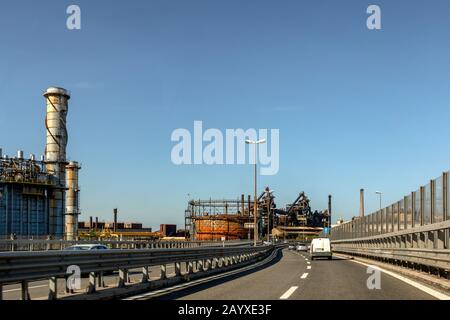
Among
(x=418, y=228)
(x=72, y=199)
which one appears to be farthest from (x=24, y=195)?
(x=418, y=228)

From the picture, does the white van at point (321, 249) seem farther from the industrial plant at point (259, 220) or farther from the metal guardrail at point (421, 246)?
the industrial plant at point (259, 220)

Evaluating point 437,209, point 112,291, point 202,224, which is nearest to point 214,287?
point 112,291

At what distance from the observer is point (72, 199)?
269 ft

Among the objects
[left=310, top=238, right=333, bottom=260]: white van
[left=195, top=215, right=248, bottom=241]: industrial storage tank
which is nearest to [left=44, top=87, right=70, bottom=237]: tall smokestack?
[left=310, top=238, right=333, bottom=260]: white van

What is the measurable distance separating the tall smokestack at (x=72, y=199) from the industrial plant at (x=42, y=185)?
1.76 m

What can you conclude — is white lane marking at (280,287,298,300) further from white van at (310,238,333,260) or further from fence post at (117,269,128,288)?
white van at (310,238,333,260)

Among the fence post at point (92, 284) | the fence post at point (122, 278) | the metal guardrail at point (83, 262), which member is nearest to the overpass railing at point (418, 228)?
the metal guardrail at point (83, 262)

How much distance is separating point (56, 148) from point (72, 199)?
10796 mm

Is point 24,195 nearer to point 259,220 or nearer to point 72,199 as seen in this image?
point 72,199

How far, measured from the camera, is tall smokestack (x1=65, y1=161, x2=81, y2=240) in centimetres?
8061

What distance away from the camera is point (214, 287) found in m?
14.9

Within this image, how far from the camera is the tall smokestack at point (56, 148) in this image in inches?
2913
